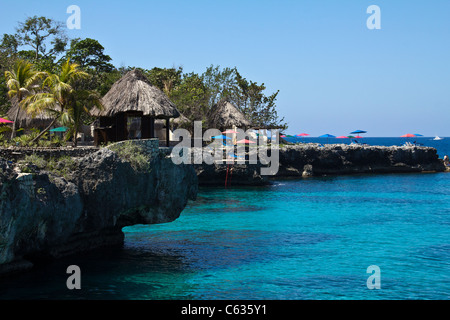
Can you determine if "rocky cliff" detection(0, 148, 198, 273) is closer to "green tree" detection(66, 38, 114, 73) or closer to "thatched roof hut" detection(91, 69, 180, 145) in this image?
"thatched roof hut" detection(91, 69, 180, 145)

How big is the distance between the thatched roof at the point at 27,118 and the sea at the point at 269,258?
14799 mm

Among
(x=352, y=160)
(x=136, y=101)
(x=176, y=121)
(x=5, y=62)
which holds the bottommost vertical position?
(x=352, y=160)

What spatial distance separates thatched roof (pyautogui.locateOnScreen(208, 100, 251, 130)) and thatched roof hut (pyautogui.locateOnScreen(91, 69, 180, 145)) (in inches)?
933

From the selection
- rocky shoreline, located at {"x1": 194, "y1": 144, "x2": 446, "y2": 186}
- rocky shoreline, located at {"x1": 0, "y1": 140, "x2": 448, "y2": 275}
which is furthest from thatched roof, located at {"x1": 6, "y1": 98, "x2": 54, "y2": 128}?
rocky shoreline, located at {"x1": 0, "y1": 140, "x2": 448, "y2": 275}

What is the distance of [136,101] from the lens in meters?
29.2

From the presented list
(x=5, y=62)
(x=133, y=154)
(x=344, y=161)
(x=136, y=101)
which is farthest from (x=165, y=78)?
(x=133, y=154)

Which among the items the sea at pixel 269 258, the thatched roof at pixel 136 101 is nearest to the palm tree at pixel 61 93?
the thatched roof at pixel 136 101

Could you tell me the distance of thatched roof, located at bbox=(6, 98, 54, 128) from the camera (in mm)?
38250

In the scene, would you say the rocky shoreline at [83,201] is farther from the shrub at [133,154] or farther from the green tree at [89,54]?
the green tree at [89,54]

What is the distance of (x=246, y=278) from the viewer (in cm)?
1806

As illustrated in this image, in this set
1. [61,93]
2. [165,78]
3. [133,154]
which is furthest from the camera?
[165,78]

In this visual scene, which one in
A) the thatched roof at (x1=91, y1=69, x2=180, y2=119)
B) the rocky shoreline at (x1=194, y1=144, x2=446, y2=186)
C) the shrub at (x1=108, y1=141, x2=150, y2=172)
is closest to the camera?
the shrub at (x1=108, y1=141, x2=150, y2=172)

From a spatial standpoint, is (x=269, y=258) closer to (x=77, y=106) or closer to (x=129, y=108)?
(x=77, y=106)

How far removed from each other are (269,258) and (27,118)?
2574cm
